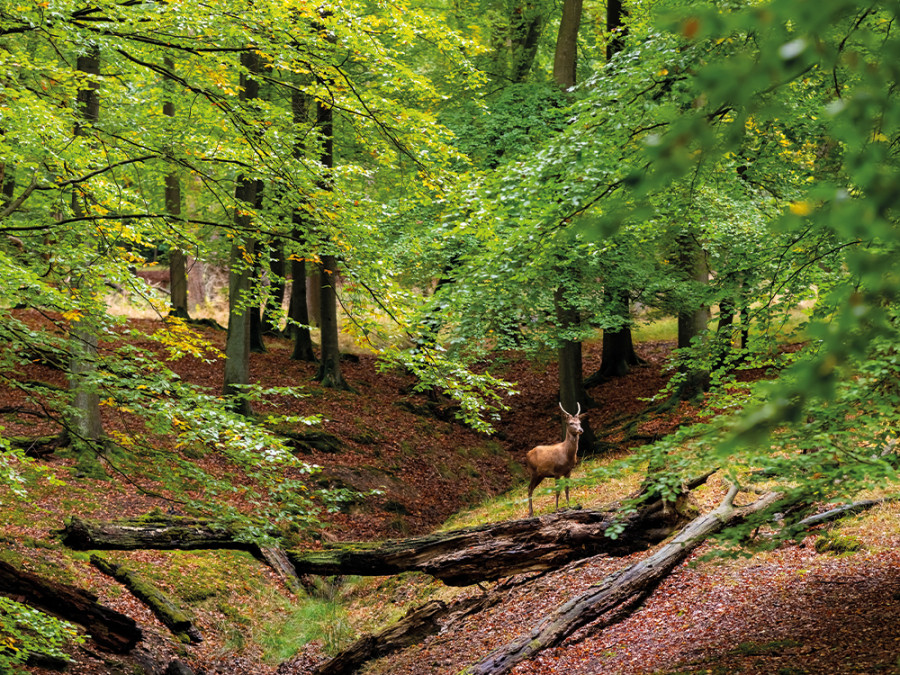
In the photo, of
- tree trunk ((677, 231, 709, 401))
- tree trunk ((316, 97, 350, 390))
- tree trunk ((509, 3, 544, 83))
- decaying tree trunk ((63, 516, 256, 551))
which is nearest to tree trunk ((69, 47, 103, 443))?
decaying tree trunk ((63, 516, 256, 551))

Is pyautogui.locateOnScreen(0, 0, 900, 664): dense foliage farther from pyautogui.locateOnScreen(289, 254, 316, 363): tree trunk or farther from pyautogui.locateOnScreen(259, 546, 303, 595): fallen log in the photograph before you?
pyautogui.locateOnScreen(289, 254, 316, 363): tree trunk

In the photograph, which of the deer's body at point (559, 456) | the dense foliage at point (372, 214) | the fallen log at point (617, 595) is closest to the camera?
Answer: the dense foliage at point (372, 214)

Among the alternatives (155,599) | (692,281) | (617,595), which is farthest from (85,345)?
(692,281)

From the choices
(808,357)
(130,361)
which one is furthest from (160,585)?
(808,357)

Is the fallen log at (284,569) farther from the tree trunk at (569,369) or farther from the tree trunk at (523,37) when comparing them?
the tree trunk at (523,37)

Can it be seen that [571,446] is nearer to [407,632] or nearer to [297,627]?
[407,632]

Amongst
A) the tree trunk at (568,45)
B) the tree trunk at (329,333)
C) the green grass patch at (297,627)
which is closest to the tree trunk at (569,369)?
the tree trunk at (568,45)

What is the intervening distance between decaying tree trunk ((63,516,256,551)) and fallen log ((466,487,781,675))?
3.30 m

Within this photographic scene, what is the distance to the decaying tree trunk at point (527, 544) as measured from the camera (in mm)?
7207

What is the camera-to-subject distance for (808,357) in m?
4.69

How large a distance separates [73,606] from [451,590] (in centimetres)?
507

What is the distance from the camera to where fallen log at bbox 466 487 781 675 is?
270 inches

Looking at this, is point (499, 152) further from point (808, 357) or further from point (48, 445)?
point (808, 357)

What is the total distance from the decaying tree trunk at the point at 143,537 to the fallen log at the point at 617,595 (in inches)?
130
